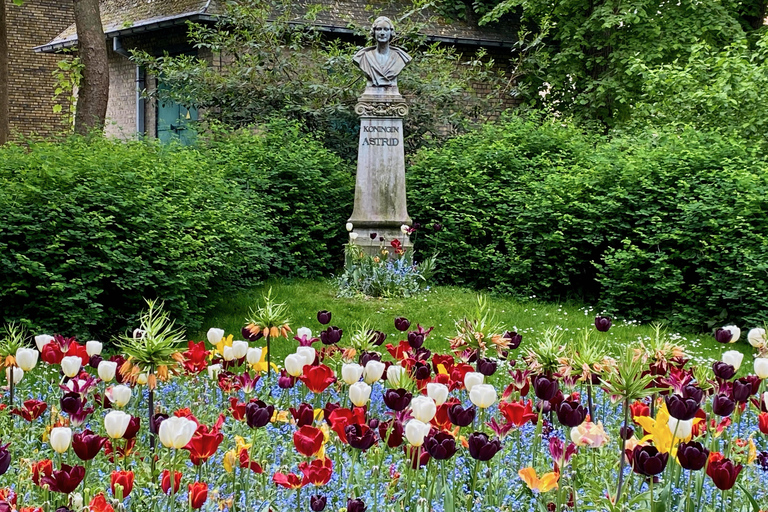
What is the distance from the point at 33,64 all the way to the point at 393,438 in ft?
79.6

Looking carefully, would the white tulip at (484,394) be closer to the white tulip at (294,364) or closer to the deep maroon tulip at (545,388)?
the deep maroon tulip at (545,388)

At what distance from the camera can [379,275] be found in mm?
9969

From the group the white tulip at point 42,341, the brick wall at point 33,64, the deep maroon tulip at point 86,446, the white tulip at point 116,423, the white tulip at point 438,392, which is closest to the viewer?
the deep maroon tulip at point 86,446

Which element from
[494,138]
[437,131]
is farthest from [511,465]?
[437,131]

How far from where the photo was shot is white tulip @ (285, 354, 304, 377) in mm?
3180

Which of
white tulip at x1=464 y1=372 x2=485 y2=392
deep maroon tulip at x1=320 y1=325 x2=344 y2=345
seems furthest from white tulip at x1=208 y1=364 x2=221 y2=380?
white tulip at x1=464 y1=372 x2=485 y2=392

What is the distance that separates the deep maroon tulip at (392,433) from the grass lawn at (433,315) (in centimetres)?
452

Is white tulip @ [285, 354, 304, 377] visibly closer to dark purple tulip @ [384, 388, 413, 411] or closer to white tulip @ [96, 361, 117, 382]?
dark purple tulip @ [384, 388, 413, 411]

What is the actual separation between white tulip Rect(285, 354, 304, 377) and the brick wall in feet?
73.9

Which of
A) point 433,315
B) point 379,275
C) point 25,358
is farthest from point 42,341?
point 379,275

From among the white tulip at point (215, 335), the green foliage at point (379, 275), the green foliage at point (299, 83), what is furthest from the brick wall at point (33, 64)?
the white tulip at point (215, 335)

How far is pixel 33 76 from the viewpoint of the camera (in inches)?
955

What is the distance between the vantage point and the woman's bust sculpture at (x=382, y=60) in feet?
35.6

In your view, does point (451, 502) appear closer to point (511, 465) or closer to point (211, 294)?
point (511, 465)
